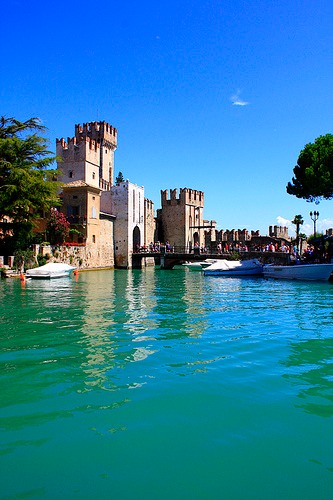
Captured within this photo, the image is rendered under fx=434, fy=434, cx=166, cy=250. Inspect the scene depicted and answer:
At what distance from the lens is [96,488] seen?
133 inches

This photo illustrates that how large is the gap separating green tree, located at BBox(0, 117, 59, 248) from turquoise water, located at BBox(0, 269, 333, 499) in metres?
22.4

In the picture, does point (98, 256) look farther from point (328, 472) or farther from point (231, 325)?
point (328, 472)

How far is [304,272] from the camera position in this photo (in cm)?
2675

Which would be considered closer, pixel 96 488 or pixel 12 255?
pixel 96 488

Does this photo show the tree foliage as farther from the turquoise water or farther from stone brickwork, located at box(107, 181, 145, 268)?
the turquoise water

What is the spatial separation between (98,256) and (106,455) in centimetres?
3965

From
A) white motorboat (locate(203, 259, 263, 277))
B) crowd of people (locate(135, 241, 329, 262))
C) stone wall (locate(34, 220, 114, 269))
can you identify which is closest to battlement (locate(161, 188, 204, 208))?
crowd of people (locate(135, 241, 329, 262))

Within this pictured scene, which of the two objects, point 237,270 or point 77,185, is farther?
point 77,185

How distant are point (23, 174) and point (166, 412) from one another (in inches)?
1127


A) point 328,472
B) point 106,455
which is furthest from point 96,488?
point 328,472

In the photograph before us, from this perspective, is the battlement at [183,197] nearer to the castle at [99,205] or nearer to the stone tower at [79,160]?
the castle at [99,205]

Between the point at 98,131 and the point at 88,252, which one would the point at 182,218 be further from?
the point at 88,252

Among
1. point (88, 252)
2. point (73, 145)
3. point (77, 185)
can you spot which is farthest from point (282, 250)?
point (73, 145)

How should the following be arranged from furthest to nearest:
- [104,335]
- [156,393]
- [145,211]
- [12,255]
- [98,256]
Answer: [145,211]
[98,256]
[12,255]
[104,335]
[156,393]
